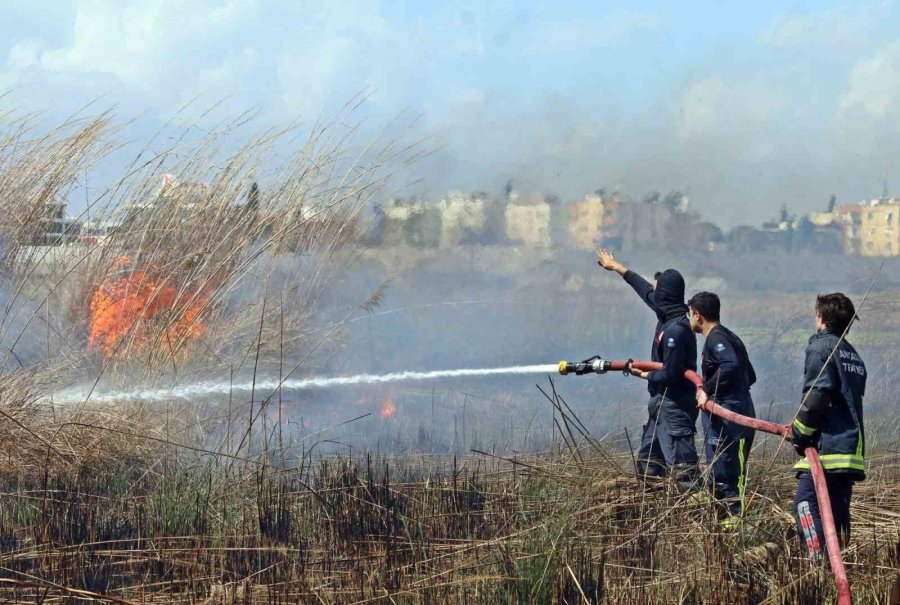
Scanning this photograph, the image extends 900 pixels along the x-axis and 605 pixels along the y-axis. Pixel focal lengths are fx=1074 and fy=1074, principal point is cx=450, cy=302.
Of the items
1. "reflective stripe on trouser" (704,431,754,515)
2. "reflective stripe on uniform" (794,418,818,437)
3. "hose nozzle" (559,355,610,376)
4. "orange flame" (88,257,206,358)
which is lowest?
"reflective stripe on trouser" (704,431,754,515)

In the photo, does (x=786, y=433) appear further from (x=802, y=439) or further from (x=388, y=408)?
(x=388, y=408)

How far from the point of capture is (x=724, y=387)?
600 centimetres

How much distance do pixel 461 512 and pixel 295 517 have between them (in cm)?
84

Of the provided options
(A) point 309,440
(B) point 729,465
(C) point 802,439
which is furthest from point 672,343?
(A) point 309,440

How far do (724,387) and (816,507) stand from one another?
1332mm

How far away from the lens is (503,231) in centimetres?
1159

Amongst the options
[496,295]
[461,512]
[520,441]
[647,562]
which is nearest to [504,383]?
[496,295]

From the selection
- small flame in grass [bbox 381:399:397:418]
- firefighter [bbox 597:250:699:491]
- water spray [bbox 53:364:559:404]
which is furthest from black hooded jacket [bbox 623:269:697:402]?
small flame in grass [bbox 381:399:397:418]

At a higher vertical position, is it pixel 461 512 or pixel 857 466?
pixel 857 466

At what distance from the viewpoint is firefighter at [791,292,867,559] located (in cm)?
468

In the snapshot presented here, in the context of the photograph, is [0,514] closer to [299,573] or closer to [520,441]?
[299,573]

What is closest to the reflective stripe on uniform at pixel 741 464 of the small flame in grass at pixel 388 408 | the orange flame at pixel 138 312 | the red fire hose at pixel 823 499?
the red fire hose at pixel 823 499

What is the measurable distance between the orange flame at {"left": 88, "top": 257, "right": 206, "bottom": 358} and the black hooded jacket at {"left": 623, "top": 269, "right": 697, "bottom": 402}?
298 cm

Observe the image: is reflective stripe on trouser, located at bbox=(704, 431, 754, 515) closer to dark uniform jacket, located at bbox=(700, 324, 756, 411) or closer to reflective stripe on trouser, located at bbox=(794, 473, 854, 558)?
dark uniform jacket, located at bbox=(700, 324, 756, 411)
